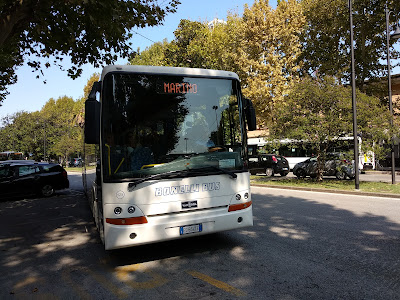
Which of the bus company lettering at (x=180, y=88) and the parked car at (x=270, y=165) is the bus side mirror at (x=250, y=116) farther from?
the parked car at (x=270, y=165)

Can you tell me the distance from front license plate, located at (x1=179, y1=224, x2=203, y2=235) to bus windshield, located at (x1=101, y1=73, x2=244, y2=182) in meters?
0.83

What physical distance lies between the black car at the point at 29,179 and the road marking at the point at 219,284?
1199 cm

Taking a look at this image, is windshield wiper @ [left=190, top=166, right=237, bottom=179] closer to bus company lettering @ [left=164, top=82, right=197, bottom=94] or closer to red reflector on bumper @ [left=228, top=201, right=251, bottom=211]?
red reflector on bumper @ [left=228, top=201, right=251, bottom=211]

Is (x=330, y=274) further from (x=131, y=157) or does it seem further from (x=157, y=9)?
(x=157, y=9)

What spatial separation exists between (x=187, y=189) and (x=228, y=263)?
1.21 m

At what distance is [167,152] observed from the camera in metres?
4.74

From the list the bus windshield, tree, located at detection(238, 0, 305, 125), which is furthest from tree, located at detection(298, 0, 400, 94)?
the bus windshield

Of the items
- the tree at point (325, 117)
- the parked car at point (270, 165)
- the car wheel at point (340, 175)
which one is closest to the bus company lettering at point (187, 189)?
the tree at point (325, 117)

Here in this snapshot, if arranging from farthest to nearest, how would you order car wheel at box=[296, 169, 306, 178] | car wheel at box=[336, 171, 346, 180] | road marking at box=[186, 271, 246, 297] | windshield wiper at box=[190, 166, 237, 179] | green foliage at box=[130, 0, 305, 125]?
green foliage at box=[130, 0, 305, 125] < car wheel at box=[296, 169, 306, 178] < car wheel at box=[336, 171, 346, 180] < windshield wiper at box=[190, 166, 237, 179] < road marking at box=[186, 271, 246, 297]

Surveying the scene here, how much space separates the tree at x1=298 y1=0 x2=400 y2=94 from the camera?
24.1 meters

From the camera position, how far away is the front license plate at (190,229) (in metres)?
4.62

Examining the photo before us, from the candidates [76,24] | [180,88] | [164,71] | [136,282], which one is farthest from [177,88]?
[76,24]

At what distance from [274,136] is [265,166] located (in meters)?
7.19

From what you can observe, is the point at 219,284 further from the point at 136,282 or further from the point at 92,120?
the point at 92,120
